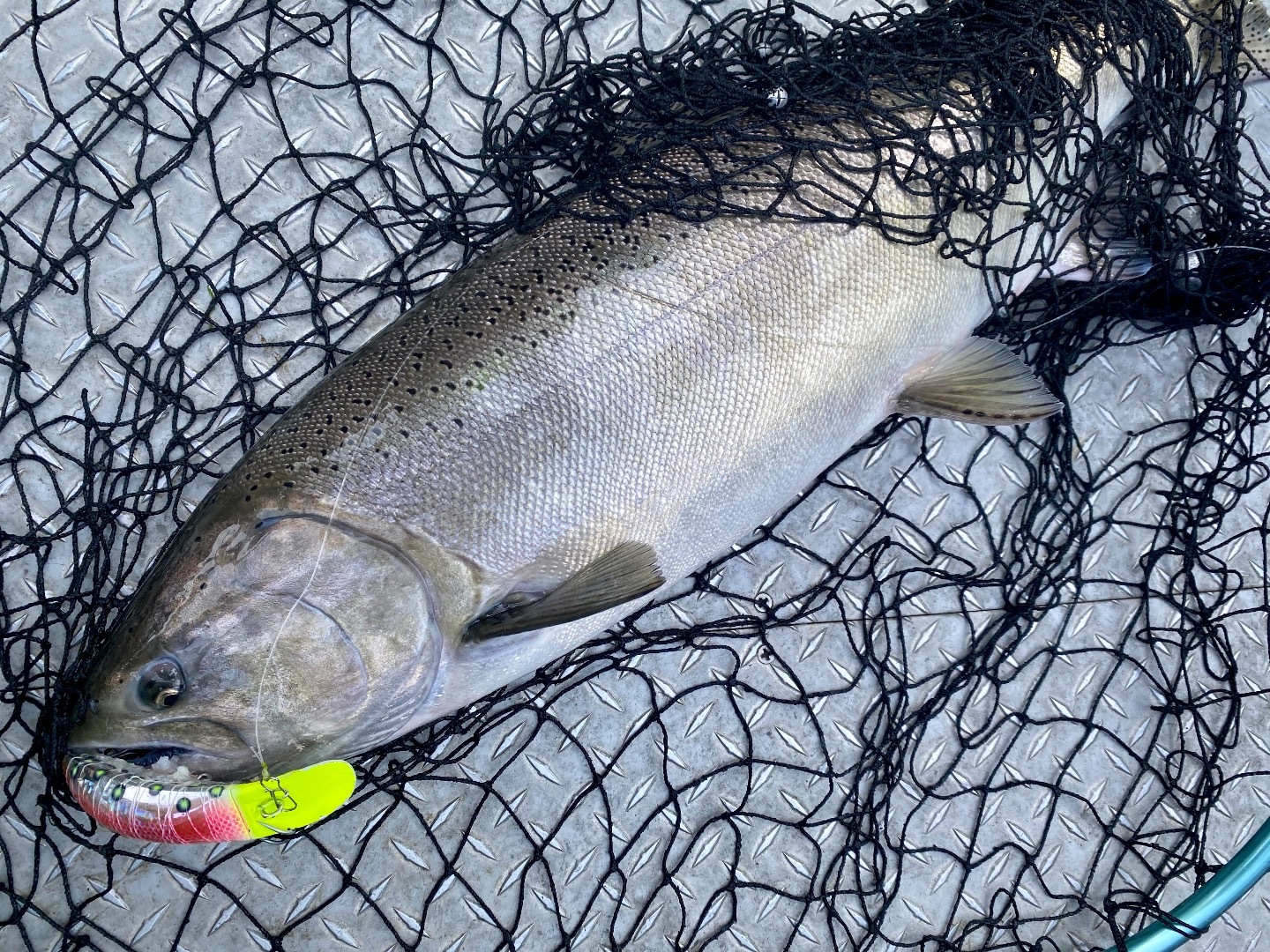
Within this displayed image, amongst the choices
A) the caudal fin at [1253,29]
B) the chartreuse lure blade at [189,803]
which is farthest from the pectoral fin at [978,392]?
the chartreuse lure blade at [189,803]

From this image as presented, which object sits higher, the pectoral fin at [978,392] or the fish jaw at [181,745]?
the pectoral fin at [978,392]

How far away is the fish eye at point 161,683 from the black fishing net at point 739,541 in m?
0.43

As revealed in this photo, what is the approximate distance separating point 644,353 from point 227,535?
85cm

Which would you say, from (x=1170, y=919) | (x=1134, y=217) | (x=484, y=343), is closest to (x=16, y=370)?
(x=484, y=343)

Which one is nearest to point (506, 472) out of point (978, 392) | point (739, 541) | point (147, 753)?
point (739, 541)

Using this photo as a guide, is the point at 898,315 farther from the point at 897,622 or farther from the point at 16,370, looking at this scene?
the point at 16,370

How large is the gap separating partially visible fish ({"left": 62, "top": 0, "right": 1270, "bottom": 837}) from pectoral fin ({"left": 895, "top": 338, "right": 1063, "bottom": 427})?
0.47ft

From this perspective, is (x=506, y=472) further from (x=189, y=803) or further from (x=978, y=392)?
(x=978, y=392)

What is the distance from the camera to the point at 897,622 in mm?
2295

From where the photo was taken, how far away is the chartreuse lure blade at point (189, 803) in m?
1.61

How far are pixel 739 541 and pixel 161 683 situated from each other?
1.26 meters

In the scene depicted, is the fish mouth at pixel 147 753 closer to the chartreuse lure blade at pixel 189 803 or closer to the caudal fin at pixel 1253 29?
the chartreuse lure blade at pixel 189 803

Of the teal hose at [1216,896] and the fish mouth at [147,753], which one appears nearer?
the fish mouth at [147,753]

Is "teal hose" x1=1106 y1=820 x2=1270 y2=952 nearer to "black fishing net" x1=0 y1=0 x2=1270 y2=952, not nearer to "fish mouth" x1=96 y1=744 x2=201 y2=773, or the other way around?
"black fishing net" x1=0 y1=0 x2=1270 y2=952
